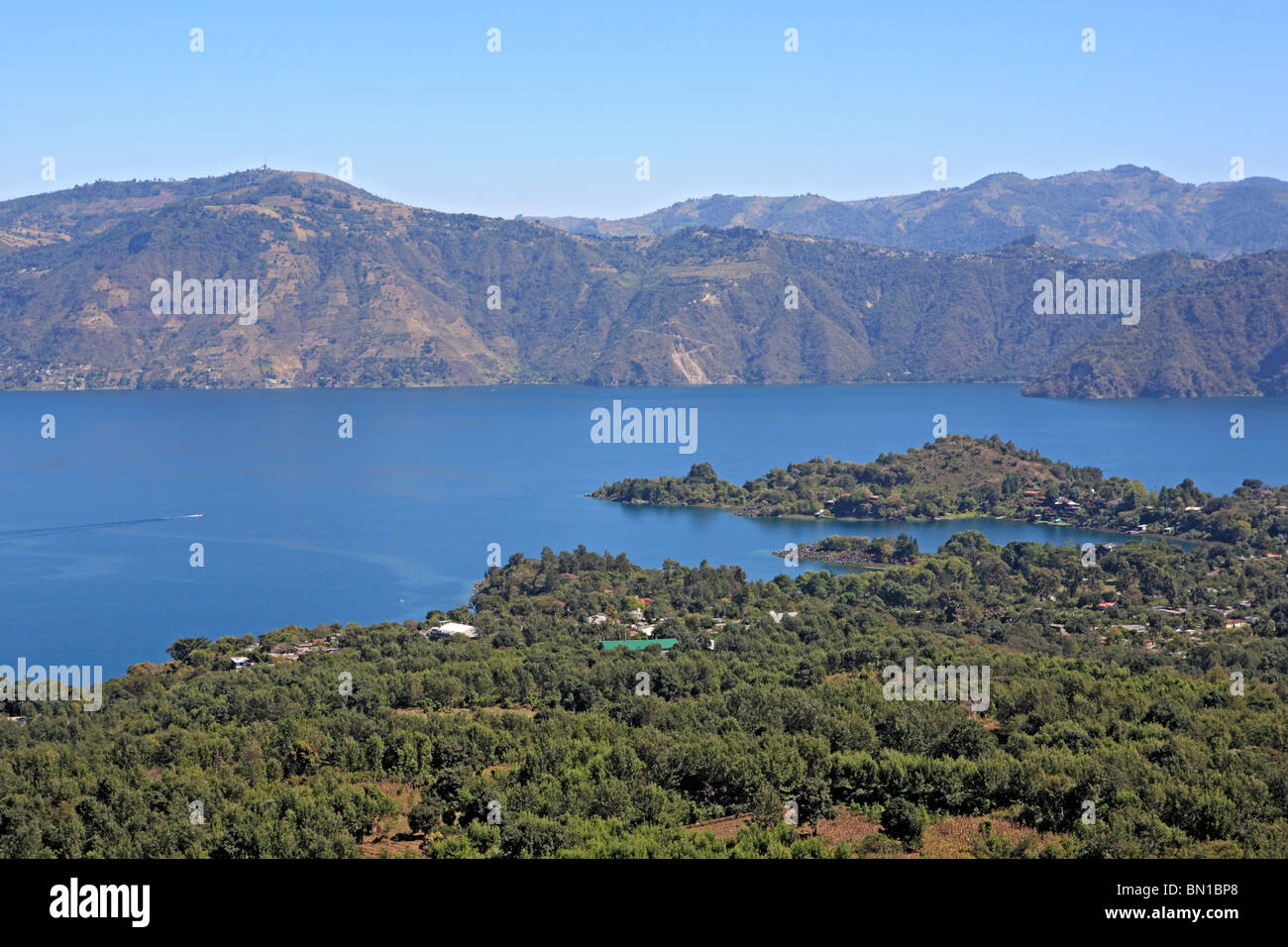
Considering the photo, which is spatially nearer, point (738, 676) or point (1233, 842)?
point (1233, 842)

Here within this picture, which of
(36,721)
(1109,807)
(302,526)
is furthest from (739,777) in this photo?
(302,526)

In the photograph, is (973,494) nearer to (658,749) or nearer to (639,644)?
(639,644)

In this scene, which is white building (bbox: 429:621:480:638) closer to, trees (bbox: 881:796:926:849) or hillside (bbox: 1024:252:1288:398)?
trees (bbox: 881:796:926:849)

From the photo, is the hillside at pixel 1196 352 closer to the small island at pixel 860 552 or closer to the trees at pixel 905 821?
the small island at pixel 860 552

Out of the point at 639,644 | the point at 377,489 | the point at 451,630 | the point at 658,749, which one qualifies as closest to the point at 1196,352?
the point at 377,489
